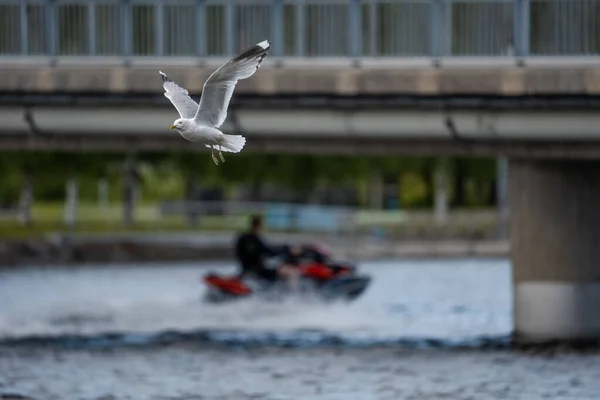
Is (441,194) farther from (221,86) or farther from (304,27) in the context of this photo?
(221,86)

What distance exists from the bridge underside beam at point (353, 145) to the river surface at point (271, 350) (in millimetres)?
3286

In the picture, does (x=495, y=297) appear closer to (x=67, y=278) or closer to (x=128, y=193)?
(x=67, y=278)

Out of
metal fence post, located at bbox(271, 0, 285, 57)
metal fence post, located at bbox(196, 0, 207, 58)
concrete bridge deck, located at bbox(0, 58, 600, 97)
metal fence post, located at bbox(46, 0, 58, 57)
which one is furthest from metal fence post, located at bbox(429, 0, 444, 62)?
metal fence post, located at bbox(46, 0, 58, 57)

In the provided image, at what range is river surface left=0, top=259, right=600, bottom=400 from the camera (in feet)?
84.1

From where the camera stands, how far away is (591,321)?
100 feet

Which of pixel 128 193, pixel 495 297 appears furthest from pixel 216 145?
pixel 128 193

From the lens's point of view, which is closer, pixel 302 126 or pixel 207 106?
pixel 207 106

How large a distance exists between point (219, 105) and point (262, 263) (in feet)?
60.6

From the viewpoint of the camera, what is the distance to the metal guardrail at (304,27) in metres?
27.8

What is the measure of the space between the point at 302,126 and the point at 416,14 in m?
2.50

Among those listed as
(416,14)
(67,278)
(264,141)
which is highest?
(416,14)

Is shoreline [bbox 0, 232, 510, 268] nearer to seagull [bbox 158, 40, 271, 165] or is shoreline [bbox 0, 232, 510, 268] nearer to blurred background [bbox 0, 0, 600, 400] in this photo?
blurred background [bbox 0, 0, 600, 400]

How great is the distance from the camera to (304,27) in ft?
94.7

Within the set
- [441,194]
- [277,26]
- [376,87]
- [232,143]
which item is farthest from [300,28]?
[441,194]
